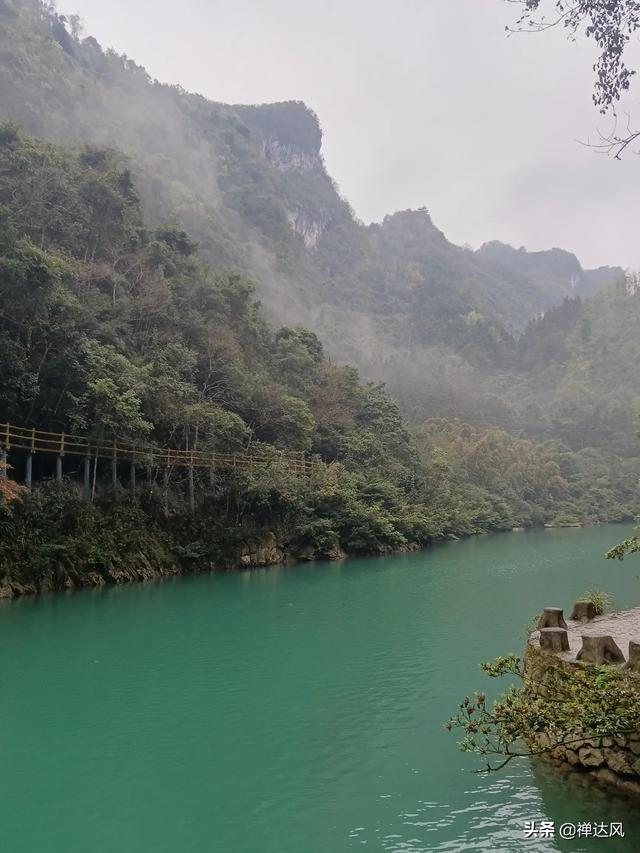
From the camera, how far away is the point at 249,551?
73.3 feet

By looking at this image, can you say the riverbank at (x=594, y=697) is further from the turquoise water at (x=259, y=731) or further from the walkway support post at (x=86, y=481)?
the walkway support post at (x=86, y=481)

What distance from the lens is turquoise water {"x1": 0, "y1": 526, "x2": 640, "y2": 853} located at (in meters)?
4.59

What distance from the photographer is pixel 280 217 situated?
7906 centimetres

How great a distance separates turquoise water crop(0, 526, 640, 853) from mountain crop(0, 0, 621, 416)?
34778mm

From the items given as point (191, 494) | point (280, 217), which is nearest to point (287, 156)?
point (280, 217)

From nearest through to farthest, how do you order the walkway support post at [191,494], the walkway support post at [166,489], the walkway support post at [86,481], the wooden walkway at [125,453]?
the wooden walkway at [125,453] → the walkway support post at [86,481] → the walkway support post at [166,489] → the walkway support post at [191,494]

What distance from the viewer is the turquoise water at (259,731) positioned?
459cm

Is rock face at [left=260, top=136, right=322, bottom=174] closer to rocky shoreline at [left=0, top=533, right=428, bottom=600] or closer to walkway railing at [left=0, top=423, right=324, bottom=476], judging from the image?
walkway railing at [left=0, top=423, right=324, bottom=476]

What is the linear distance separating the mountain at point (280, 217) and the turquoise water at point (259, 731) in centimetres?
3478

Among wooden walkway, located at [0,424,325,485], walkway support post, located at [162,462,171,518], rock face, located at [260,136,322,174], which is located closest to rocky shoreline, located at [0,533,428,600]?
walkway support post, located at [162,462,171,518]

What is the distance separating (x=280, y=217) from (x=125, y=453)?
65025 mm

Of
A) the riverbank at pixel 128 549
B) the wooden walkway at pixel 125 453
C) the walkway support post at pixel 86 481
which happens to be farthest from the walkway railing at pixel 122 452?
the riverbank at pixel 128 549

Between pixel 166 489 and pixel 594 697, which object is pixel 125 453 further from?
pixel 594 697

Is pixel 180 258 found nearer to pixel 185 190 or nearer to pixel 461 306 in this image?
pixel 185 190
